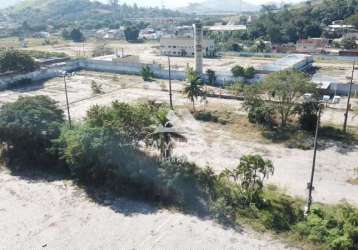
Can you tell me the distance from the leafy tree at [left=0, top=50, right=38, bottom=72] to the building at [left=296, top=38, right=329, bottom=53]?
45.1m

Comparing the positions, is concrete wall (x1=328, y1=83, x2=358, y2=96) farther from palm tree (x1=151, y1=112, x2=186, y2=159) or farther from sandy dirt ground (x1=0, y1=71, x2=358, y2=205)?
palm tree (x1=151, y1=112, x2=186, y2=159)

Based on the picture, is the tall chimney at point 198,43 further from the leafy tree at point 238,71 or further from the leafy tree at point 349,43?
the leafy tree at point 349,43

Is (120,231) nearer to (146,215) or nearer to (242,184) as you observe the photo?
(146,215)

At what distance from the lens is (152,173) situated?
20188mm

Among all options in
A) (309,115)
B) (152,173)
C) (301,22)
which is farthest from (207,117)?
(301,22)

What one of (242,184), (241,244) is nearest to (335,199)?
(242,184)

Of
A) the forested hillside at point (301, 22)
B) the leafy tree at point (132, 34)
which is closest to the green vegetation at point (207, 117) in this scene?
the forested hillside at point (301, 22)

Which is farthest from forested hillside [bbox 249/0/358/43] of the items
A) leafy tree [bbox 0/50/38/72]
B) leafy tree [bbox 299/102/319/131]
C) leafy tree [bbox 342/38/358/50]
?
leafy tree [bbox 299/102/319/131]

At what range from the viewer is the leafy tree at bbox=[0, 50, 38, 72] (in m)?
48.1

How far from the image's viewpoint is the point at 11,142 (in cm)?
2362

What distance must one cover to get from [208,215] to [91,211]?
5.80 meters

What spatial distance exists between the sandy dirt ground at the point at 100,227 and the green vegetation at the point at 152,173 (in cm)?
96

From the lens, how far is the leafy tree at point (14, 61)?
4812 centimetres

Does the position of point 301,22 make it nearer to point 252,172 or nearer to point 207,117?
point 207,117
